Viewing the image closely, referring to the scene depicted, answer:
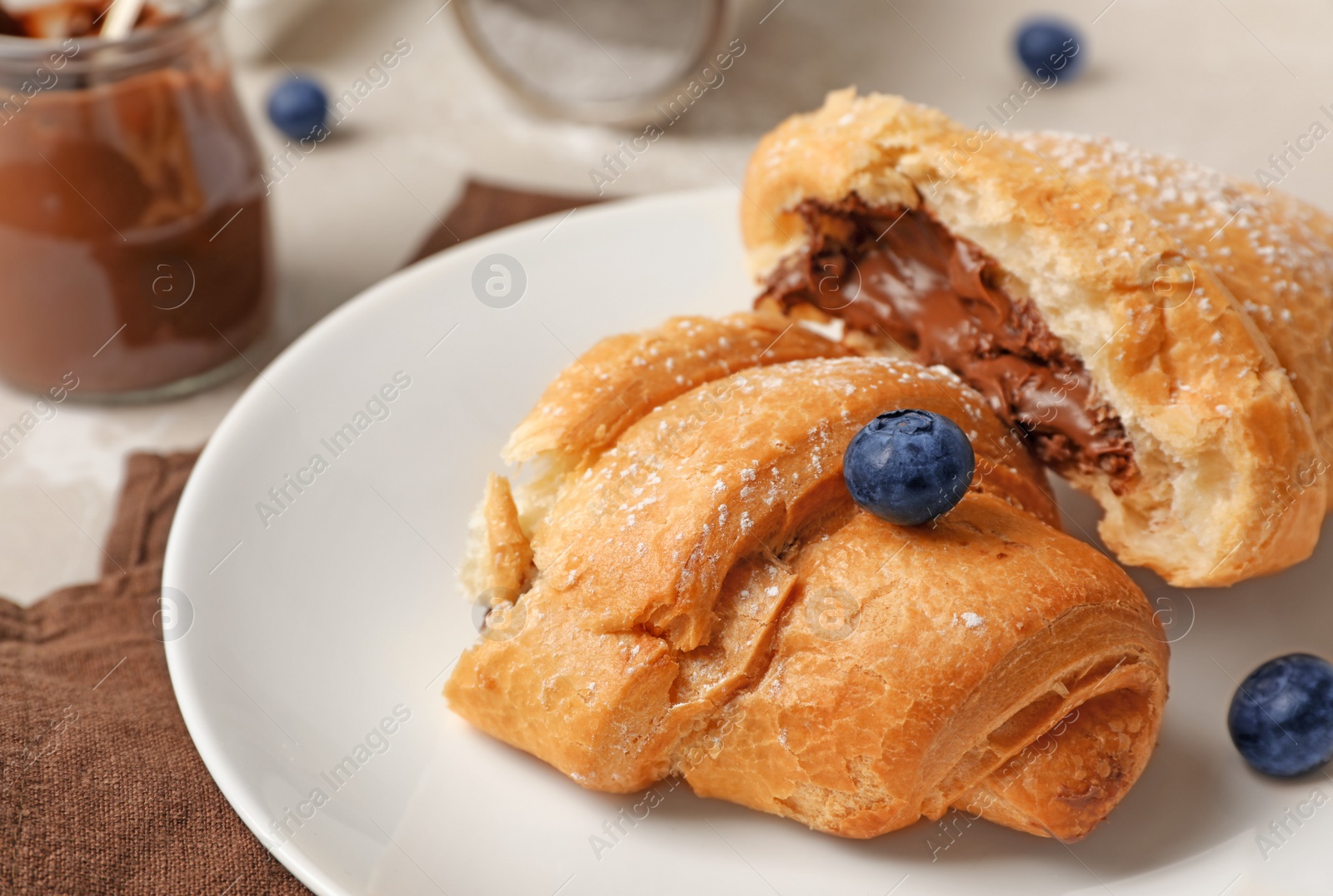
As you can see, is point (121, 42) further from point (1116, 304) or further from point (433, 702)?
point (1116, 304)

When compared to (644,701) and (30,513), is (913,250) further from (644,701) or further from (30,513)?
(30,513)

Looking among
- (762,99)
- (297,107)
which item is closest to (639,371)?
(297,107)

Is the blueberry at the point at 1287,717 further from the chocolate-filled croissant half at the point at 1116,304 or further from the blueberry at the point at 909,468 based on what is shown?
the blueberry at the point at 909,468

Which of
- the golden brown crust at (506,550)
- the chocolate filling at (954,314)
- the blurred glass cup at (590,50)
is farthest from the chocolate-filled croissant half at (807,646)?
the blurred glass cup at (590,50)

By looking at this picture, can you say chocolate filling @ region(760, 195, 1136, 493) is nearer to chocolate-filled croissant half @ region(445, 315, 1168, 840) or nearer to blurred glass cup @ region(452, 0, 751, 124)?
chocolate-filled croissant half @ region(445, 315, 1168, 840)

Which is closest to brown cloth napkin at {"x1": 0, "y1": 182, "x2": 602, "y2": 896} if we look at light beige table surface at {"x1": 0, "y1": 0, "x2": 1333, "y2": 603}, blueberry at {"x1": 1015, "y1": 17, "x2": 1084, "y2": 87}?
light beige table surface at {"x1": 0, "y1": 0, "x2": 1333, "y2": 603}

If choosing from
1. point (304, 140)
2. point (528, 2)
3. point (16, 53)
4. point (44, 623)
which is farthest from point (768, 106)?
point (44, 623)
